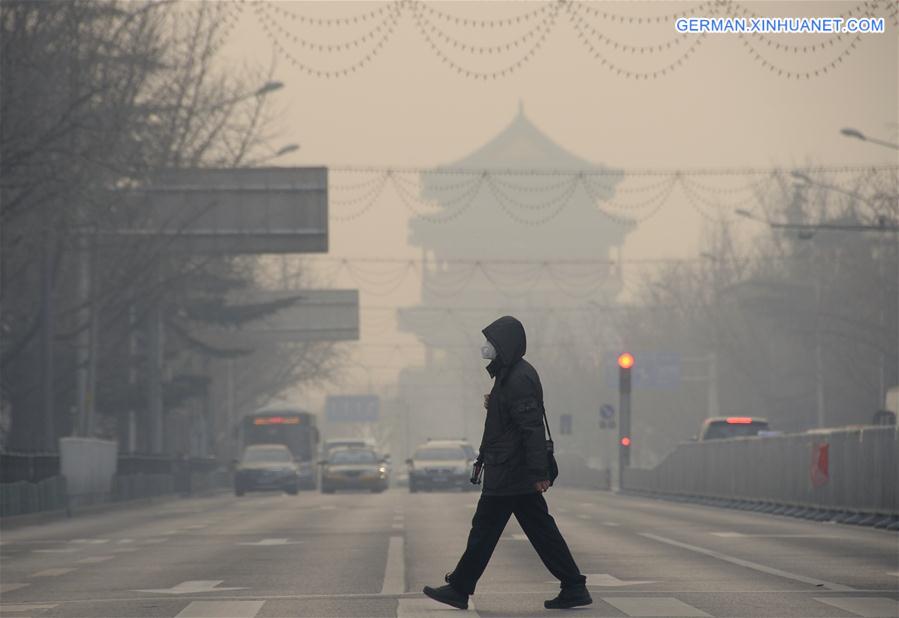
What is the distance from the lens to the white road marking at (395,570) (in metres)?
15.5

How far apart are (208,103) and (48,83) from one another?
15194 mm

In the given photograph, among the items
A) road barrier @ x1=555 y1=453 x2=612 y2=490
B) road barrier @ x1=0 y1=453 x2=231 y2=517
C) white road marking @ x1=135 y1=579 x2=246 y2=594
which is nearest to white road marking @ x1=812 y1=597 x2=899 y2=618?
white road marking @ x1=135 y1=579 x2=246 y2=594

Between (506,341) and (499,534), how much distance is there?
4.27 ft

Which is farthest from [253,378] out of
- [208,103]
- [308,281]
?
[208,103]

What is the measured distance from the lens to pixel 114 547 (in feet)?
77.6

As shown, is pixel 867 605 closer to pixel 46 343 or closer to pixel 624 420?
pixel 46 343

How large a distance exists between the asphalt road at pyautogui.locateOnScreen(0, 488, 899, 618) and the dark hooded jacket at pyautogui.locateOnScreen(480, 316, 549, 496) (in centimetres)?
97

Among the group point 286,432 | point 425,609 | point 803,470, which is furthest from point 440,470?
point 425,609

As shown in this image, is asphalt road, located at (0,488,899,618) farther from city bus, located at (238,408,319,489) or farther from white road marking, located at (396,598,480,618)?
city bus, located at (238,408,319,489)

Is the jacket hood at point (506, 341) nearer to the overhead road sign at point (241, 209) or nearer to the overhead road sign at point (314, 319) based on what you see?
the overhead road sign at point (241, 209)

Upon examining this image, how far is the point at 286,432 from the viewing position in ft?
270

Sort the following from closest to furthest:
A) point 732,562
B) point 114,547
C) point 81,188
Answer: point 732,562 → point 114,547 → point 81,188

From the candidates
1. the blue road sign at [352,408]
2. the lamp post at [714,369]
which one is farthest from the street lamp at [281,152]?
the blue road sign at [352,408]

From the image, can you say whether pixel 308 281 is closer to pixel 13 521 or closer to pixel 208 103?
pixel 208 103
